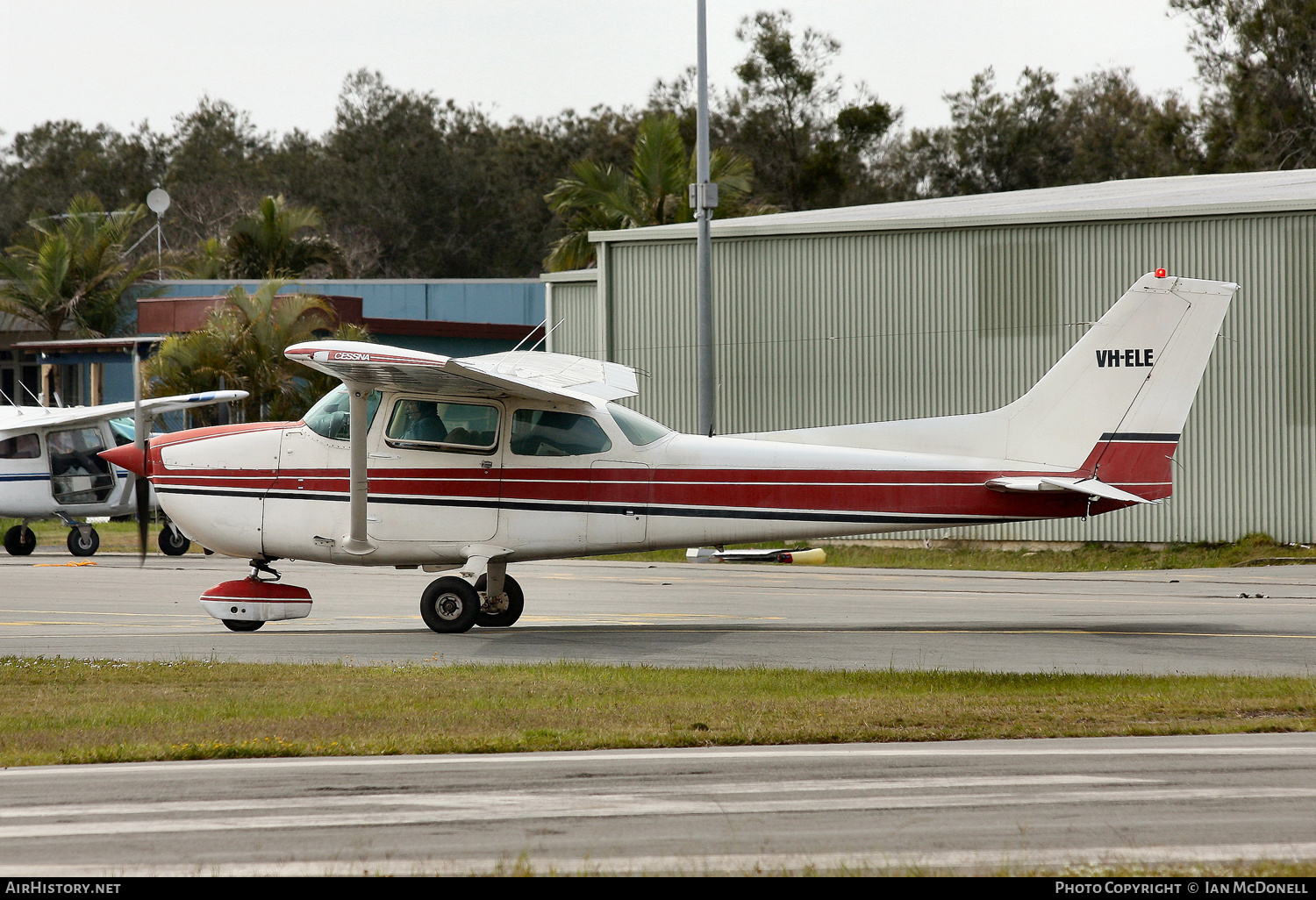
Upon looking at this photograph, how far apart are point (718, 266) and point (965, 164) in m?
40.1

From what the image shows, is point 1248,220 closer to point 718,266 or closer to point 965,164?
point 718,266

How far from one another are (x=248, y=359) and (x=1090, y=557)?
18.6 meters

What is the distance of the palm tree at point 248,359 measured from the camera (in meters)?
29.2

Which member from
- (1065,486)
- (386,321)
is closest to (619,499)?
(1065,486)

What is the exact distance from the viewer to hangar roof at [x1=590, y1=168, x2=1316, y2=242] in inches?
921

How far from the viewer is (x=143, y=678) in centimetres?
991

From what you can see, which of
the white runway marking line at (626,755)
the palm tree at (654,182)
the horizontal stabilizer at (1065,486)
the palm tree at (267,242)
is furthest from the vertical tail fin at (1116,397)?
the palm tree at (267,242)

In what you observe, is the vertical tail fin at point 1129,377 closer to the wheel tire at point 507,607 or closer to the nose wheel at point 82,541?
the wheel tire at point 507,607

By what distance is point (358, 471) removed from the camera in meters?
12.9

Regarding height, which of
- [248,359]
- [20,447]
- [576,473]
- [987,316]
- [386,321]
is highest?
[386,321]

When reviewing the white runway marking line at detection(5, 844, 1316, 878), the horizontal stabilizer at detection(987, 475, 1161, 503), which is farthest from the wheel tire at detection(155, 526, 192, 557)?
the white runway marking line at detection(5, 844, 1316, 878)

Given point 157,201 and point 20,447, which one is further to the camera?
point 157,201

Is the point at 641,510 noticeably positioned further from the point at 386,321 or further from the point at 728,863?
the point at 386,321
